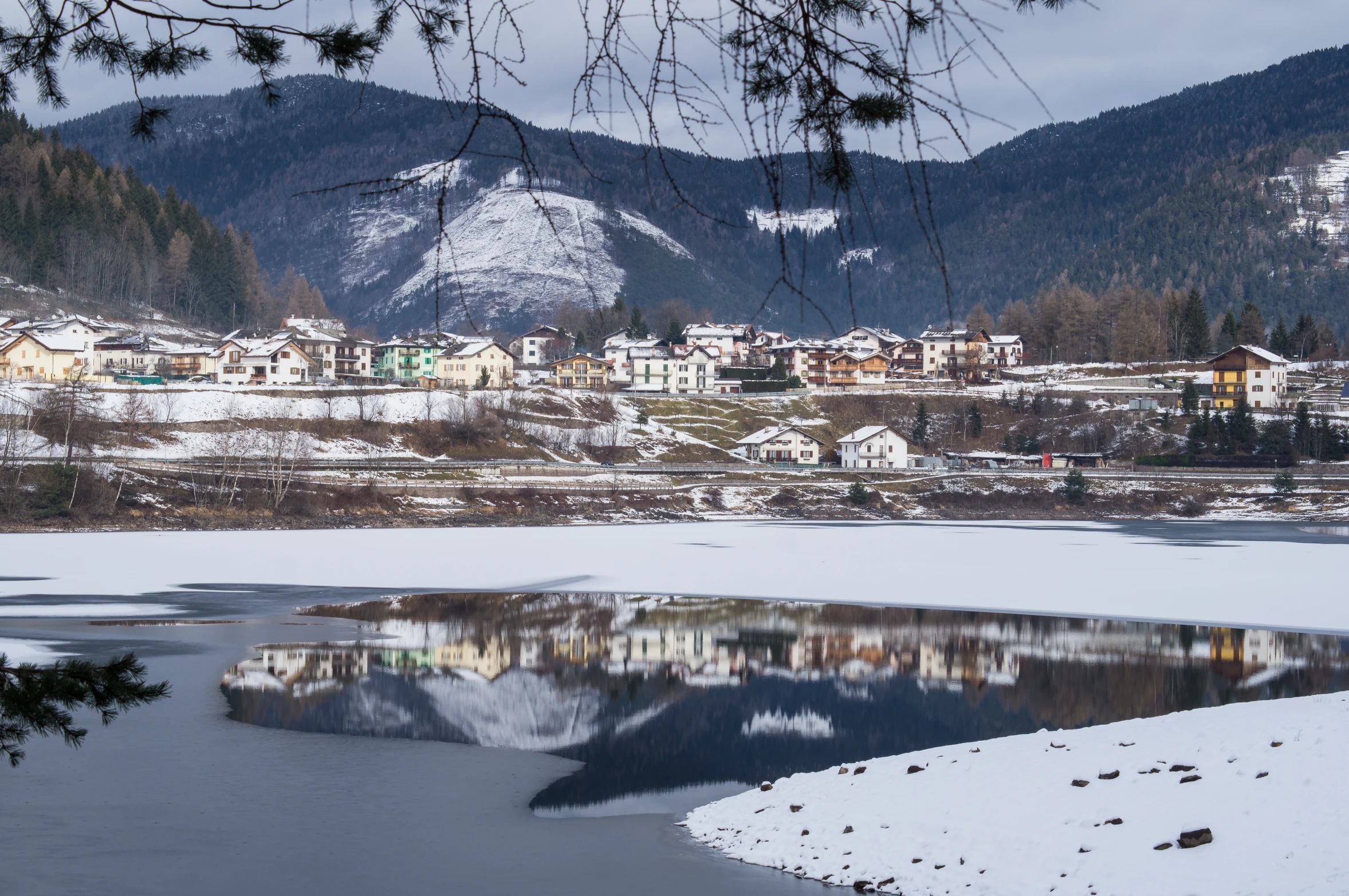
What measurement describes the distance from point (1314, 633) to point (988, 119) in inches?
1347

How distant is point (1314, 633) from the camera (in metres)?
32.8

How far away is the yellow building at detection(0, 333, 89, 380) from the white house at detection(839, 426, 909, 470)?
75574 mm

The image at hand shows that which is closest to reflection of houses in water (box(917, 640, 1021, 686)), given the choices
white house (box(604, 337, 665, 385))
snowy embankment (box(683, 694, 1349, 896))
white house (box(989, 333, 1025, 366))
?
snowy embankment (box(683, 694, 1349, 896))

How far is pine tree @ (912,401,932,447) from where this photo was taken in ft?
385

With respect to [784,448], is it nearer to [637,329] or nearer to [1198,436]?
[1198,436]

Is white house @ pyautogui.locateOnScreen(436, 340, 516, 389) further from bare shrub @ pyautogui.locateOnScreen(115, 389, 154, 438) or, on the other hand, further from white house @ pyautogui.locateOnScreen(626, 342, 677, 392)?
bare shrub @ pyautogui.locateOnScreen(115, 389, 154, 438)

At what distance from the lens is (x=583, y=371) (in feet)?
477

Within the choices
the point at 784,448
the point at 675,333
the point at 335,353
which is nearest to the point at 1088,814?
the point at 784,448

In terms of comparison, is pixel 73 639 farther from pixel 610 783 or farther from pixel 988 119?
pixel 988 119

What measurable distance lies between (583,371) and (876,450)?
165 ft

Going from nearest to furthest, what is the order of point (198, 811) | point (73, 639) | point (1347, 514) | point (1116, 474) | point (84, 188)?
point (198, 811) → point (73, 639) → point (1347, 514) → point (1116, 474) → point (84, 188)

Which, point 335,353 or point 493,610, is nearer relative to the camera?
point 493,610

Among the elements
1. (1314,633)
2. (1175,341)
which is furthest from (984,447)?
(1314,633)

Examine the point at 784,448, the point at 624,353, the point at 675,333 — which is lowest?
the point at 784,448
